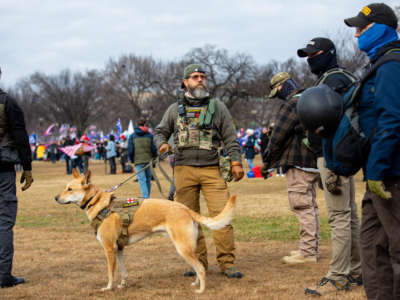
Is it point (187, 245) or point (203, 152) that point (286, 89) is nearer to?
point (203, 152)

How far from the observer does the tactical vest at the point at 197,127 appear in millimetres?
5754

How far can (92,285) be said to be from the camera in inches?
212

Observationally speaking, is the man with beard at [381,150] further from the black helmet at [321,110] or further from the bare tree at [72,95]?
the bare tree at [72,95]

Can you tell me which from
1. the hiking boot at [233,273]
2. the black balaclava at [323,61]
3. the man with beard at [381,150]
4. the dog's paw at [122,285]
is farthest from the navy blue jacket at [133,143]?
the man with beard at [381,150]

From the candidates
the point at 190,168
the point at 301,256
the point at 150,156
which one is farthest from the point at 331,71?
the point at 150,156

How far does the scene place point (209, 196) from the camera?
19.0 feet

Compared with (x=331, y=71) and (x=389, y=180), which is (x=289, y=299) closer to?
(x=389, y=180)

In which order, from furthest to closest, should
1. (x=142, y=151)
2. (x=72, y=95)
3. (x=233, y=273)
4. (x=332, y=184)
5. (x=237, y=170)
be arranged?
(x=72, y=95) < (x=142, y=151) < (x=237, y=170) < (x=233, y=273) < (x=332, y=184)

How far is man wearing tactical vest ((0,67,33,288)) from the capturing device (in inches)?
209

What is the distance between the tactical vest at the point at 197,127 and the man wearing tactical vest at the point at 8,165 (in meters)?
1.93

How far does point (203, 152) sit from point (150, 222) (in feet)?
3.94

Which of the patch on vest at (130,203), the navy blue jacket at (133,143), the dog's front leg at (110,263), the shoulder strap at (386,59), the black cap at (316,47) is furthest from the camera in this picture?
the navy blue jacket at (133,143)

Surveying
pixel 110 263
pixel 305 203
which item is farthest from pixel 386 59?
pixel 110 263

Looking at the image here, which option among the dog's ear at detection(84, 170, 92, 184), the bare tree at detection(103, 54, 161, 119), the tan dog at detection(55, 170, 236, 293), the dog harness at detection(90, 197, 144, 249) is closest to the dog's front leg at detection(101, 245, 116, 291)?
the tan dog at detection(55, 170, 236, 293)
